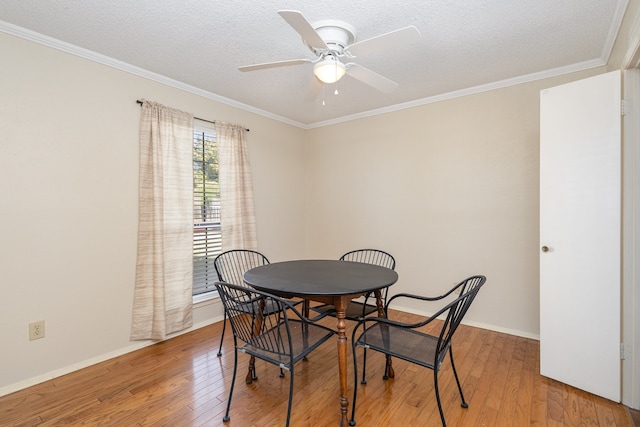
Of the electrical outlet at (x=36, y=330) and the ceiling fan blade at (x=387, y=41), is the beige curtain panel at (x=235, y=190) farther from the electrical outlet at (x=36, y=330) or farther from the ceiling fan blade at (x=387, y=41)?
the ceiling fan blade at (x=387, y=41)

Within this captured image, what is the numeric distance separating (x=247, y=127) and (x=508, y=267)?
327 cm

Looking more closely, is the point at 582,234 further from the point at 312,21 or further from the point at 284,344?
the point at 312,21

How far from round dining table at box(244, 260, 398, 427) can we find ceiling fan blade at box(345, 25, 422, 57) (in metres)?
1.43

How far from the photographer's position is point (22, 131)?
6.97ft

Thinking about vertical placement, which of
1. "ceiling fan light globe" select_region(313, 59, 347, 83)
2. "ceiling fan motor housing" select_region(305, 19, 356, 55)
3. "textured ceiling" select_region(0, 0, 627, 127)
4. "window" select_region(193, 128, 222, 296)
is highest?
"textured ceiling" select_region(0, 0, 627, 127)

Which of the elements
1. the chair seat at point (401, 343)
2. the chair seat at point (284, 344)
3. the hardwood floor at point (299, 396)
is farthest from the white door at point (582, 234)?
the chair seat at point (284, 344)

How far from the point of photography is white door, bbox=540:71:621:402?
1.93m

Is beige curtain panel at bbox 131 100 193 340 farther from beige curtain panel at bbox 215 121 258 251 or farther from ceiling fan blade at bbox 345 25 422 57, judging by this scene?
ceiling fan blade at bbox 345 25 422 57

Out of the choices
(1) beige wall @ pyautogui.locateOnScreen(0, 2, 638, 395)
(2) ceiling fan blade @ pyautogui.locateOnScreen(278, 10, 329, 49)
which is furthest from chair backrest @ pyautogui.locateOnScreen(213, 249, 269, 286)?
(2) ceiling fan blade @ pyautogui.locateOnScreen(278, 10, 329, 49)

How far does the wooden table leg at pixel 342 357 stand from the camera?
1.73 meters

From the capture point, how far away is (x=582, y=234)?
6.70 ft

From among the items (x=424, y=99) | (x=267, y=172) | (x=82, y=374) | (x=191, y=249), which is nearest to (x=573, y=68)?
(x=424, y=99)

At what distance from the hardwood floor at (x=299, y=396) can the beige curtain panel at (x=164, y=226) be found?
38cm

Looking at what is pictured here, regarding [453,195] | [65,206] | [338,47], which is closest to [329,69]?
[338,47]
